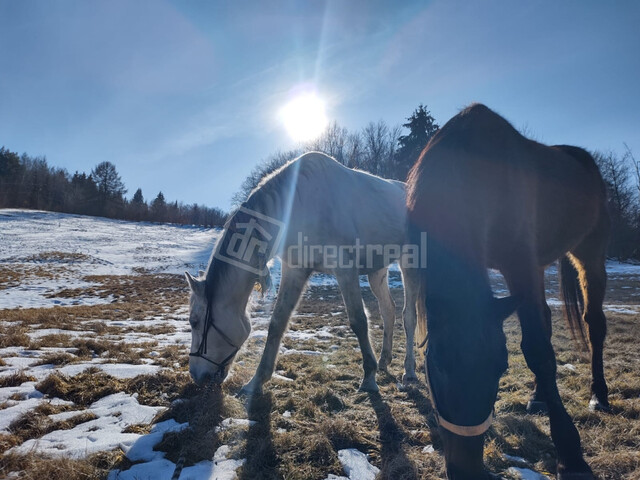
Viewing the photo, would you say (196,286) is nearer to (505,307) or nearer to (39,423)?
(39,423)

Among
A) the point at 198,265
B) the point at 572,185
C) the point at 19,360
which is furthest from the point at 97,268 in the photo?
the point at 572,185

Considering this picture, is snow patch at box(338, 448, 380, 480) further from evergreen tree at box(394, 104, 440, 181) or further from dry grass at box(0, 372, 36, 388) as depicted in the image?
evergreen tree at box(394, 104, 440, 181)

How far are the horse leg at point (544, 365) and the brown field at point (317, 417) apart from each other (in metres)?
0.23

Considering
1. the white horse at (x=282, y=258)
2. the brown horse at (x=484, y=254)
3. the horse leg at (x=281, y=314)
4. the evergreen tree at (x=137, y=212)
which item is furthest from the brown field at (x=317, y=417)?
the evergreen tree at (x=137, y=212)

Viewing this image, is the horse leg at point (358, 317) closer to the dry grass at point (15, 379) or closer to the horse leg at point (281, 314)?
the horse leg at point (281, 314)

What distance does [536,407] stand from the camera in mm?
2844

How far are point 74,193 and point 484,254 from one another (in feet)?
207

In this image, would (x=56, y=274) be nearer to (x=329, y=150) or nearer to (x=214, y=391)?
(x=214, y=391)

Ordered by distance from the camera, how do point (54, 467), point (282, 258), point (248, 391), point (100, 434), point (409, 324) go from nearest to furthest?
1. point (54, 467)
2. point (100, 434)
3. point (248, 391)
4. point (282, 258)
5. point (409, 324)

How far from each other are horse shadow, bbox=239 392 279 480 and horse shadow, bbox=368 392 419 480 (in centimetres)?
69

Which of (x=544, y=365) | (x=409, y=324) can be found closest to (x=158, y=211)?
(x=409, y=324)

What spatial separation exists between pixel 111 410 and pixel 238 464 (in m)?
1.37

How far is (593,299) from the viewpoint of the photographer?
3.42 metres

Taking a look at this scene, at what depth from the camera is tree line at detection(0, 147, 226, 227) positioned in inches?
1877
